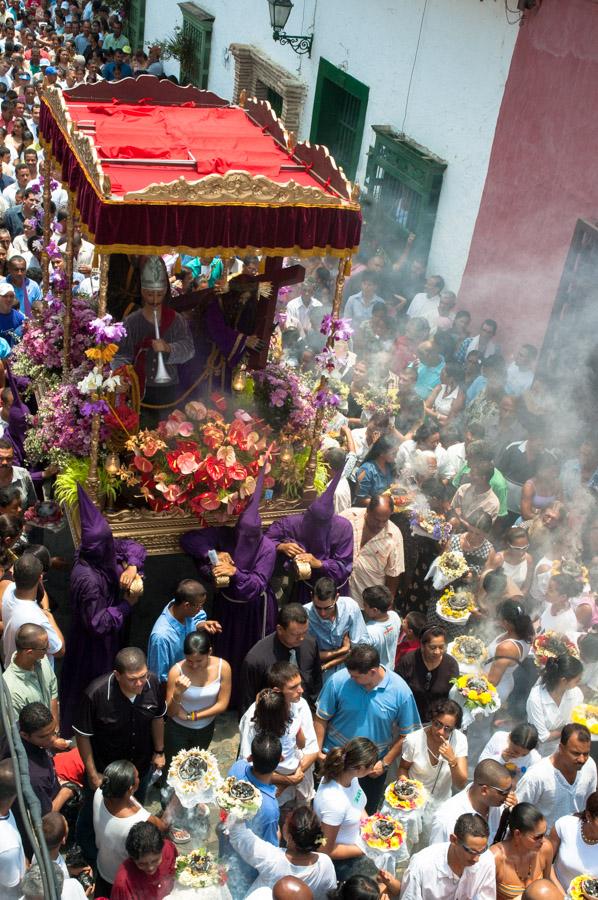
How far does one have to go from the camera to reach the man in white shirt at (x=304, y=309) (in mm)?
11828

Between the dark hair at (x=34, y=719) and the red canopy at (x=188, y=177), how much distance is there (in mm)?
3080

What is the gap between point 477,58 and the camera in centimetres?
1189

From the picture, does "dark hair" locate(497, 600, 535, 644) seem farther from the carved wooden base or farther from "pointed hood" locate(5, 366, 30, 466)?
"pointed hood" locate(5, 366, 30, 466)

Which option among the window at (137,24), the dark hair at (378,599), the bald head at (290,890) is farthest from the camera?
the window at (137,24)

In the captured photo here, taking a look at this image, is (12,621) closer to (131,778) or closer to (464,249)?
(131,778)

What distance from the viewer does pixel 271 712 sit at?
5.41 metres

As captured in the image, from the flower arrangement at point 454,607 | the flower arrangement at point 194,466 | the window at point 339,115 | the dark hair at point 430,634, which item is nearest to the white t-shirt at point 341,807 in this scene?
the dark hair at point 430,634

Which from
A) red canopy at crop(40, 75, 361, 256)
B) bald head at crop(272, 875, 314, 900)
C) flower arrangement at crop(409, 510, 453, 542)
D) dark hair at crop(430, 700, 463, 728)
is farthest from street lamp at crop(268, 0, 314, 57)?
bald head at crop(272, 875, 314, 900)

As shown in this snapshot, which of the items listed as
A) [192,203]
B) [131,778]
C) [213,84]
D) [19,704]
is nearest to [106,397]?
[192,203]

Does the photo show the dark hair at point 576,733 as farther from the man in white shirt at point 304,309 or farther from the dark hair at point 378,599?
the man in white shirt at point 304,309

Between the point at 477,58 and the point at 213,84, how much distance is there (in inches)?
360

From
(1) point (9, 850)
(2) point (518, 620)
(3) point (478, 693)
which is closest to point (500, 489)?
(2) point (518, 620)

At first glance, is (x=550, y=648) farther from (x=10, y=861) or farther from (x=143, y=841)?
(x=10, y=861)

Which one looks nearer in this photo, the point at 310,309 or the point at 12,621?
the point at 12,621
